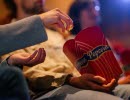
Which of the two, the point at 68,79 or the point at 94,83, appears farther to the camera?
the point at 68,79

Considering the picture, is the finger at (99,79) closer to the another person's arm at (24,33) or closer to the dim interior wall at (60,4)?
the another person's arm at (24,33)

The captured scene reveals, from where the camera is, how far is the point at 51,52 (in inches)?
45.1

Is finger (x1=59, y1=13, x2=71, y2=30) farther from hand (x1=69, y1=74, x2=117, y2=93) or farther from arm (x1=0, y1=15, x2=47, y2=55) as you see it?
hand (x1=69, y1=74, x2=117, y2=93)

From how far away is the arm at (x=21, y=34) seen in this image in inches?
28.1

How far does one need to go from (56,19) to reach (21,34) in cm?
12

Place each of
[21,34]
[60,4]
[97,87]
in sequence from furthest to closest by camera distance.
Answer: [60,4] < [97,87] < [21,34]

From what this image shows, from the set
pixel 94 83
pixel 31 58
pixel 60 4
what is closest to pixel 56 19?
pixel 31 58

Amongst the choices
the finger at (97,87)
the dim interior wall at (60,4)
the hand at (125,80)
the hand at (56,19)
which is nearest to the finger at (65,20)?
the hand at (56,19)

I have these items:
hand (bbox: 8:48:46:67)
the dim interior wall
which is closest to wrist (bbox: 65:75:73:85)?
hand (bbox: 8:48:46:67)

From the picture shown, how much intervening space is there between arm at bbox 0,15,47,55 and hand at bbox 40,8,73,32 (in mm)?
Answer: 22

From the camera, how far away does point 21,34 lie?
0.73 metres

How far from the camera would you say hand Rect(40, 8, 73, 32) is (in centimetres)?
77

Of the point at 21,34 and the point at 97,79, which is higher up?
the point at 21,34

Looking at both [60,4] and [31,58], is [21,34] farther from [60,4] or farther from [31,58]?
[60,4]
